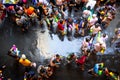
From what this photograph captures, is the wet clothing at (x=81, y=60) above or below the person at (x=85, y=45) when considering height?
below

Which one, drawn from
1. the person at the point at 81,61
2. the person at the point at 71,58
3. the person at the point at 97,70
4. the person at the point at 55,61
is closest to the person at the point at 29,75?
the person at the point at 55,61

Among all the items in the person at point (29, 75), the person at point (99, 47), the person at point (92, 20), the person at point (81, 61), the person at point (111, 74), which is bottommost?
the person at point (111, 74)

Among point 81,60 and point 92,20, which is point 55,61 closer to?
point 81,60

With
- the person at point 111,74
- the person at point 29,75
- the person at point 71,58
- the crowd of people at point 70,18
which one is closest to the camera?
the person at point 29,75

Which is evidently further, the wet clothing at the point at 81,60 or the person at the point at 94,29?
the person at the point at 94,29

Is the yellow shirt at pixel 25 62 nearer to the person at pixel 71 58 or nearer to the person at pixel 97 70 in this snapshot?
the person at pixel 71 58

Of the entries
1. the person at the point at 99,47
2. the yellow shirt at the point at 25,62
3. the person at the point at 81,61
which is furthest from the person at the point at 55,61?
the person at the point at 99,47

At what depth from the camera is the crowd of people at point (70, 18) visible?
66.2 feet

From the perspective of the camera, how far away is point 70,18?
70.7 feet

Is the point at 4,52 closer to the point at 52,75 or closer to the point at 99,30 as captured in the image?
the point at 52,75

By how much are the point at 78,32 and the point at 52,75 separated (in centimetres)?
355

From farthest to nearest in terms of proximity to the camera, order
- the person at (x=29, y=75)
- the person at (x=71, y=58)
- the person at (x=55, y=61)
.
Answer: the person at (x=71, y=58)
the person at (x=55, y=61)
the person at (x=29, y=75)

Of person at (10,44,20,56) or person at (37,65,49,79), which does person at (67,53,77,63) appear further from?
person at (10,44,20,56)

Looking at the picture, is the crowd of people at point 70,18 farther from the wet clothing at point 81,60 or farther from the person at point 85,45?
the wet clothing at point 81,60
